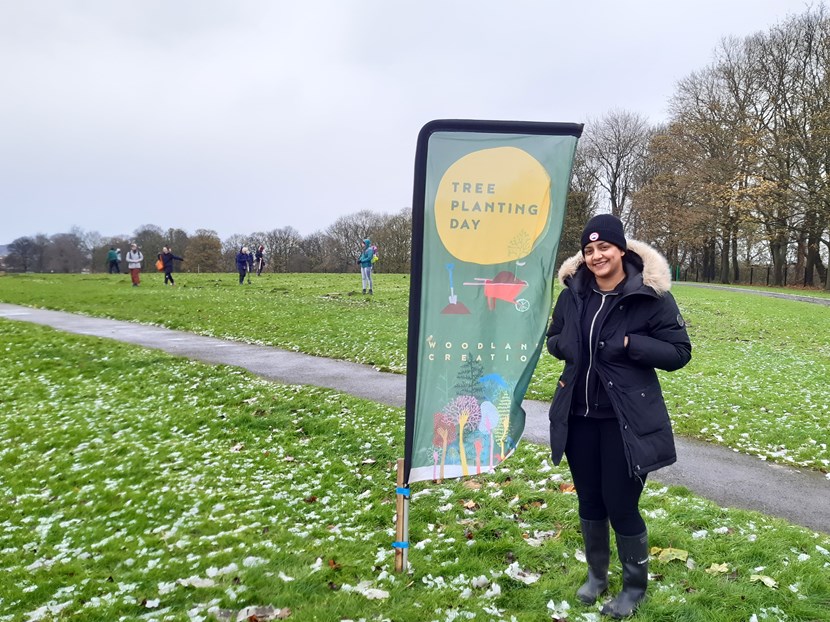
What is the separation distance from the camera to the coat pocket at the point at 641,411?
3.10 meters

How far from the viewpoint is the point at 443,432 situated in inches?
149

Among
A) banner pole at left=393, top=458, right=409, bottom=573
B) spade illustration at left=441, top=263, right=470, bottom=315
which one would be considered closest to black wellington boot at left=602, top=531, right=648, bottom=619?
banner pole at left=393, top=458, right=409, bottom=573

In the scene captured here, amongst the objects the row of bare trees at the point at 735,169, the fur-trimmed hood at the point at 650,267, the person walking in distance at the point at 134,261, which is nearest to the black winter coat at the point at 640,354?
the fur-trimmed hood at the point at 650,267

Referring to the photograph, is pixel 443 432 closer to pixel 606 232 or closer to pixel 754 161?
pixel 606 232

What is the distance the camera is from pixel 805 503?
5109 millimetres

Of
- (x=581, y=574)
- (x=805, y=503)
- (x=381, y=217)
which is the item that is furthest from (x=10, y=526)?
(x=381, y=217)

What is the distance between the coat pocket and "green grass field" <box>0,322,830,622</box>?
3.92ft

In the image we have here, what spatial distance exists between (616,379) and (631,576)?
1.26 metres

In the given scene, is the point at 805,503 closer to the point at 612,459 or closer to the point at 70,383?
the point at 612,459

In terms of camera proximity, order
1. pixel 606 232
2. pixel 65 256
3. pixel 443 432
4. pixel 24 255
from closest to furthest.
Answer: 1. pixel 606 232
2. pixel 443 432
3. pixel 65 256
4. pixel 24 255

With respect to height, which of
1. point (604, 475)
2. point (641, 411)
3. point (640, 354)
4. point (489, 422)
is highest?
point (640, 354)

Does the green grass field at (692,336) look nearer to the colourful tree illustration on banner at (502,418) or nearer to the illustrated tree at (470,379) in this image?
the colourful tree illustration on banner at (502,418)

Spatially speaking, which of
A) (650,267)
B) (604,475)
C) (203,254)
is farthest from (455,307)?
(203,254)

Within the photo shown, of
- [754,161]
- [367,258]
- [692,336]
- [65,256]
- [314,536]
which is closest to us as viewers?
[314,536]
